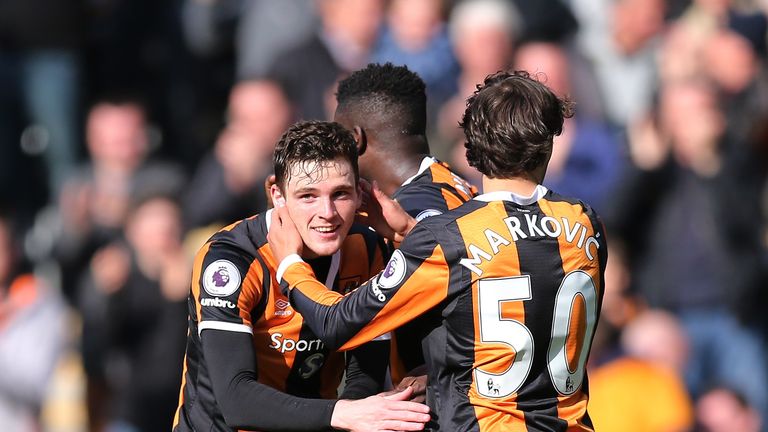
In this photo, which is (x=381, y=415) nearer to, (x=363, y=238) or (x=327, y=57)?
(x=363, y=238)

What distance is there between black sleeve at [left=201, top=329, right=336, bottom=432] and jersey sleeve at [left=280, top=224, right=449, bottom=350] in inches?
9.7

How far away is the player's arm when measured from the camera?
4.51m

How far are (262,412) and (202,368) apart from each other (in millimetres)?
431

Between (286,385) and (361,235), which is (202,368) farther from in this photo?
(361,235)

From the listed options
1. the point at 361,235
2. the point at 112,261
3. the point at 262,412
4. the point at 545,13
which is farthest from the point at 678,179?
the point at 262,412

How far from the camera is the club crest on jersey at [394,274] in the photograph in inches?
178

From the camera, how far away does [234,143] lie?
33.1 ft

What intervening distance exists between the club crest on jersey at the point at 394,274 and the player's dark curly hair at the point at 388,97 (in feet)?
4.04

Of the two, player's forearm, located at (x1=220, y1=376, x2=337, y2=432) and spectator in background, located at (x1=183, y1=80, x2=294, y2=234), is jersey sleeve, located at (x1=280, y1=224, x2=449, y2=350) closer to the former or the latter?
player's forearm, located at (x1=220, y1=376, x2=337, y2=432)

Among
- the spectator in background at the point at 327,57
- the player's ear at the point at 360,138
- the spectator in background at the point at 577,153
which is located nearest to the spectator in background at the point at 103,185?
the spectator in background at the point at 327,57

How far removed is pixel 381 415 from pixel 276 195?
89cm

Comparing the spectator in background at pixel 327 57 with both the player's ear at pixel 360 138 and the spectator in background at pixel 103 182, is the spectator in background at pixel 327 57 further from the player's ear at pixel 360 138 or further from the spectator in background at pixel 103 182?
the player's ear at pixel 360 138

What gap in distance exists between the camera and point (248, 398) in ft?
15.4

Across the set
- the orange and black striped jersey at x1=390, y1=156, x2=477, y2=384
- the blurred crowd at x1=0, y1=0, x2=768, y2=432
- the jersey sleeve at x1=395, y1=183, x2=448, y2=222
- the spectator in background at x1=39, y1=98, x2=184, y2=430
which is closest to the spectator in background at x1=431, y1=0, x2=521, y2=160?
the blurred crowd at x1=0, y1=0, x2=768, y2=432
